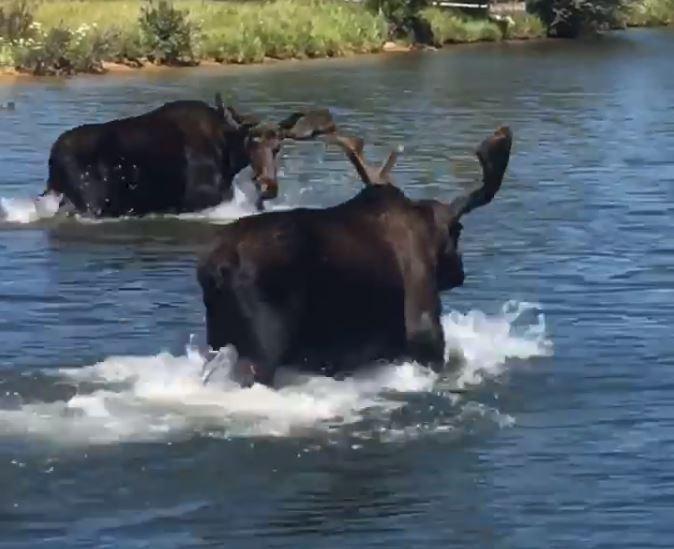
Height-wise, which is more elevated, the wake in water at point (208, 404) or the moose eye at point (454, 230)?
the moose eye at point (454, 230)

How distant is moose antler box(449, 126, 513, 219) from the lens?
1257 centimetres

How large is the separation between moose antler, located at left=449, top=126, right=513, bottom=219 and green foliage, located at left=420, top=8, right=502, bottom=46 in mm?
45019

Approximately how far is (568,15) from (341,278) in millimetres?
55066

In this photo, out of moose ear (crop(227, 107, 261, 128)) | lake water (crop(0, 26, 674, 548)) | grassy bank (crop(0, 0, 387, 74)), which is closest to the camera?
lake water (crop(0, 26, 674, 548))

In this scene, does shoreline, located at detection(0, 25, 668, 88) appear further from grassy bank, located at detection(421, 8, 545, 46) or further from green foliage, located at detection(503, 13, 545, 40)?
green foliage, located at detection(503, 13, 545, 40)

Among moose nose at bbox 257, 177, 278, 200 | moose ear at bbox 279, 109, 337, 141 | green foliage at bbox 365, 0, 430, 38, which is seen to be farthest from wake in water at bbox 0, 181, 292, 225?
green foliage at bbox 365, 0, 430, 38

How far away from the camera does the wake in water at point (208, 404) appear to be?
1115 centimetres

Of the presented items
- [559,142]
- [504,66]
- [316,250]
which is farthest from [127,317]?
[504,66]

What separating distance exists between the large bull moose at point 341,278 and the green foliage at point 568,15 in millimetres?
53509

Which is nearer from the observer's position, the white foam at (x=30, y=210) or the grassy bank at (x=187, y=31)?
the white foam at (x=30, y=210)

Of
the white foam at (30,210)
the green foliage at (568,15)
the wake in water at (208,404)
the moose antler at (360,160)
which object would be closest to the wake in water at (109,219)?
the white foam at (30,210)

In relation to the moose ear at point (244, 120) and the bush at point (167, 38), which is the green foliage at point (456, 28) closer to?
the bush at point (167, 38)

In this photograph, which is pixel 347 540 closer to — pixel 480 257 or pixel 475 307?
pixel 475 307

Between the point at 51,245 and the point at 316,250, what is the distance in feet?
24.1
